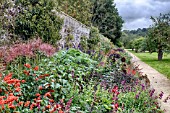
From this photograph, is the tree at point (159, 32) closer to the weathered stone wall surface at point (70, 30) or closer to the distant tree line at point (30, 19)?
the weathered stone wall surface at point (70, 30)

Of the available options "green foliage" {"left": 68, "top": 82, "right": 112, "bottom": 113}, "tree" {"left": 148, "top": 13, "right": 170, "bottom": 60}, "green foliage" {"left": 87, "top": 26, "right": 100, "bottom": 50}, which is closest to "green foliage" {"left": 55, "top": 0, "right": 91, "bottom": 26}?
"green foliage" {"left": 87, "top": 26, "right": 100, "bottom": 50}

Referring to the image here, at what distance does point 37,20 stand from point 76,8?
430 inches

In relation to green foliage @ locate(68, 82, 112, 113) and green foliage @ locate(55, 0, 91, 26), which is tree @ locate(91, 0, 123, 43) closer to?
green foliage @ locate(55, 0, 91, 26)

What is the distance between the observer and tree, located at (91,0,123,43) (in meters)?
26.3

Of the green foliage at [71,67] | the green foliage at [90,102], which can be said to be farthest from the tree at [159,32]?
the green foliage at [90,102]

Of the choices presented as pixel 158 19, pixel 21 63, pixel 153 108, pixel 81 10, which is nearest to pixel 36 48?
pixel 21 63

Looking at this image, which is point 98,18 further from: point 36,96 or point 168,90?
point 36,96

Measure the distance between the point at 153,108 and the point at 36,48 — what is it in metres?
2.38

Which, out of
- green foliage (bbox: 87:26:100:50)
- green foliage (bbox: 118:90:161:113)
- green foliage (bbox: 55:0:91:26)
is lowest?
green foliage (bbox: 118:90:161:113)

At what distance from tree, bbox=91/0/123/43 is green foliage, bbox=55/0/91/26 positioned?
7995 millimetres

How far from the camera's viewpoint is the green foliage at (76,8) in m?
14.2

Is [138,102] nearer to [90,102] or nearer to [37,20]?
[90,102]

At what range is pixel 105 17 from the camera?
27.0 metres

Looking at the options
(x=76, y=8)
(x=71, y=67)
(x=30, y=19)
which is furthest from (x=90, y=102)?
(x=76, y=8)
